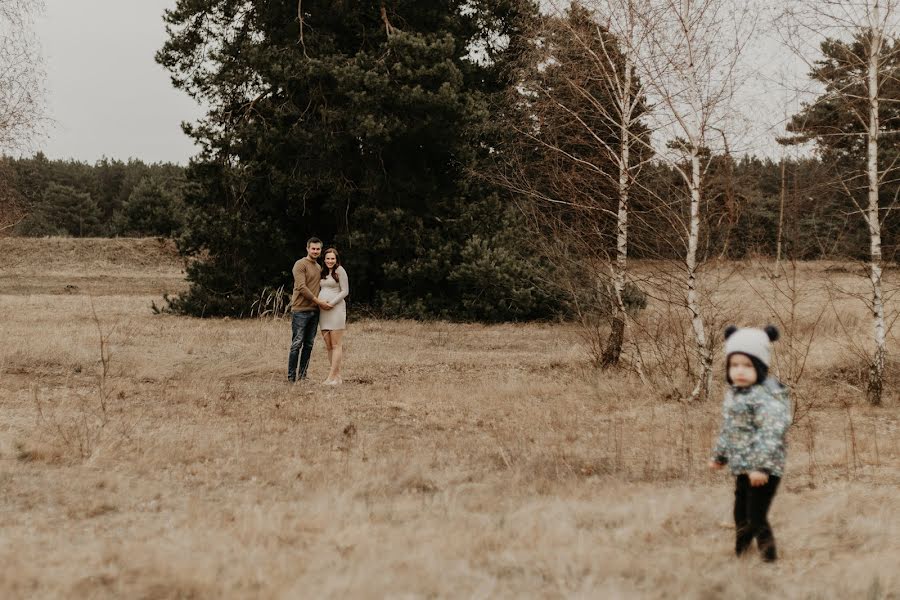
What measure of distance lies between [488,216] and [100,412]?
13.8m

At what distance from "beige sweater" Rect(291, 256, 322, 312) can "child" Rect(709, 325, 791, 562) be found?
7.15 m

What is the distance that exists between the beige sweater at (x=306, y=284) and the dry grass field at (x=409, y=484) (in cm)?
114

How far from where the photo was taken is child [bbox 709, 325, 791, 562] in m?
4.64

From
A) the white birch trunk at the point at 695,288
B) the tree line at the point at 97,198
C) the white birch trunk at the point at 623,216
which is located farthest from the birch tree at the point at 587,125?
the tree line at the point at 97,198

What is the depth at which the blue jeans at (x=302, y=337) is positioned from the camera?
11.2m

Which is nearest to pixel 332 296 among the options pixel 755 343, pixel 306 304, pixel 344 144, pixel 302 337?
pixel 306 304

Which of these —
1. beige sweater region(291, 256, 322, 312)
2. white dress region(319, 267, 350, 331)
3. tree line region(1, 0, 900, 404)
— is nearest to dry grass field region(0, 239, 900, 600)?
white dress region(319, 267, 350, 331)

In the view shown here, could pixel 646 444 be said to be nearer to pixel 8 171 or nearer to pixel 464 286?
pixel 464 286

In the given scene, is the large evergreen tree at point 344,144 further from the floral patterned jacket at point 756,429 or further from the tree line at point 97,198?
the tree line at point 97,198

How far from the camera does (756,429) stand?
474cm

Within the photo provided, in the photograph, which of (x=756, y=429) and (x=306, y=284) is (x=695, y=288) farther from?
(x=756, y=429)

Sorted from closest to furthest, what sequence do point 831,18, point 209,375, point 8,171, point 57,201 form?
point 831,18, point 209,375, point 8,171, point 57,201

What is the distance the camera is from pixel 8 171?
1875cm

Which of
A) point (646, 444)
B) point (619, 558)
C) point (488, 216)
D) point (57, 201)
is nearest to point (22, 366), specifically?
point (646, 444)
